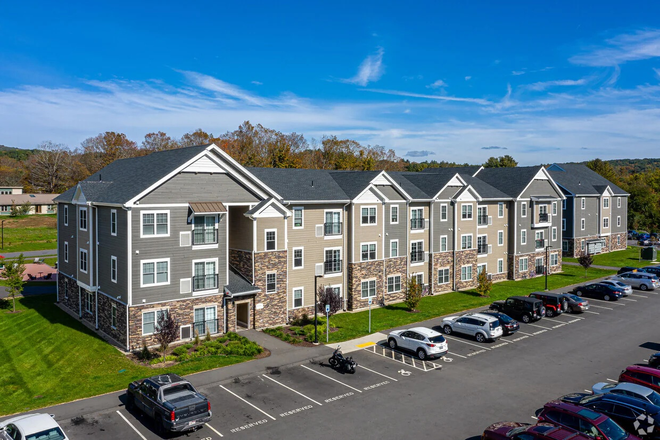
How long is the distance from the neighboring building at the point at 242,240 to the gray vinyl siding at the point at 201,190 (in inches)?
2.7

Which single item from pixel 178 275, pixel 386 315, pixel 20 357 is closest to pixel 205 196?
pixel 178 275

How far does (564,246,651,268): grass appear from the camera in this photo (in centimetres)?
6316

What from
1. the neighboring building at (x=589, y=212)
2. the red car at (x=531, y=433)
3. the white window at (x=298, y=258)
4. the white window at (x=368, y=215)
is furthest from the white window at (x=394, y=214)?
the neighboring building at (x=589, y=212)

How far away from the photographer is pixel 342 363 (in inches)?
993

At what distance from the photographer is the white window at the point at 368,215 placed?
39.3 metres

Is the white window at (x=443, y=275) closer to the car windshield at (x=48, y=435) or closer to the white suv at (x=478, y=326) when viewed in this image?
the white suv at (x=478, y=326)

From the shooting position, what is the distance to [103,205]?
30.7 metres

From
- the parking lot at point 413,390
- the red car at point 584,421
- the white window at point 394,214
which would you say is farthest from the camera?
the white window at point 394,214

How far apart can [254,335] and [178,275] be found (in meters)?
6.51

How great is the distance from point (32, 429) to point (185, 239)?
1558cm

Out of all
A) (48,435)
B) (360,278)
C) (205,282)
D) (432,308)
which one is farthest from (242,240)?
(48,435)

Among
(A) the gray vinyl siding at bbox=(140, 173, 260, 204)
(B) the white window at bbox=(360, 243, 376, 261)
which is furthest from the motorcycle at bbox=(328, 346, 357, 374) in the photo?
(B) the white window at bbox=(360, 243, 376, 261)

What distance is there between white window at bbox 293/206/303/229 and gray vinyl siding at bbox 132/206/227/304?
20.8ft

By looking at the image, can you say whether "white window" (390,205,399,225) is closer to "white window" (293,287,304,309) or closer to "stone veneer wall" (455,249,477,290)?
"stone veneer wall" (455,249,477,290)
